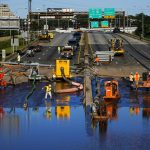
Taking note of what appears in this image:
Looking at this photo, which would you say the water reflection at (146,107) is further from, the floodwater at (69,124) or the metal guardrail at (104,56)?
the metal guardrail at (104,56)

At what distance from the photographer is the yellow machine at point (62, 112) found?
134 feet

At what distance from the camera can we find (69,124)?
3759 cm

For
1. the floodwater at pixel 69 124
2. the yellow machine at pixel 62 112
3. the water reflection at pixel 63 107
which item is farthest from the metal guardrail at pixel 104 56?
the yellow machine at pixel 62 112

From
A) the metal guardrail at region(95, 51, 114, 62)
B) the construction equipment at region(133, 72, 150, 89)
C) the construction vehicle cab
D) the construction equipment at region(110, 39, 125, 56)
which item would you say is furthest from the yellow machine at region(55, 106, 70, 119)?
the construction equipment at region(110, 39, 125, 56)

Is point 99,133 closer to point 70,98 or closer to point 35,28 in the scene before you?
point 70,98

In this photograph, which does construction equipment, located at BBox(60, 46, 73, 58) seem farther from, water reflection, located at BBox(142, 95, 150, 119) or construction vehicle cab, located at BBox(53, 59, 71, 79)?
water reflection, located at BBox(142, 95, 150, 119)

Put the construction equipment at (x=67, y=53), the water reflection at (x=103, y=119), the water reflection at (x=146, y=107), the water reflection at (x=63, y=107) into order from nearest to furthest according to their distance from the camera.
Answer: the water reflection at (x=103, y=119)
the water reflection at (x=63, y=107)
the water reflection at (x=146, y=107)
the construction equipment at (x=67, y=53)

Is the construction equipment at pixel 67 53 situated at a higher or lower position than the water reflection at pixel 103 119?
higher

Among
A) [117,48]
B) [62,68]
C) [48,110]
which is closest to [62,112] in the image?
[48,110]

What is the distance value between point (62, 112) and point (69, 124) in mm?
4751

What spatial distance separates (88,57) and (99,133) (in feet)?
169

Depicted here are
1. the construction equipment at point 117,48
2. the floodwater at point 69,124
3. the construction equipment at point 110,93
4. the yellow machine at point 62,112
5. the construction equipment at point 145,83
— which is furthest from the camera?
the construction equipment at point 117,48

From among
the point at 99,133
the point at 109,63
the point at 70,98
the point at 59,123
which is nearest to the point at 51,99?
the point at 70,98

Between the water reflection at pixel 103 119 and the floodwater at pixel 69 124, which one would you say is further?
the water reflection at pixel 103 119
